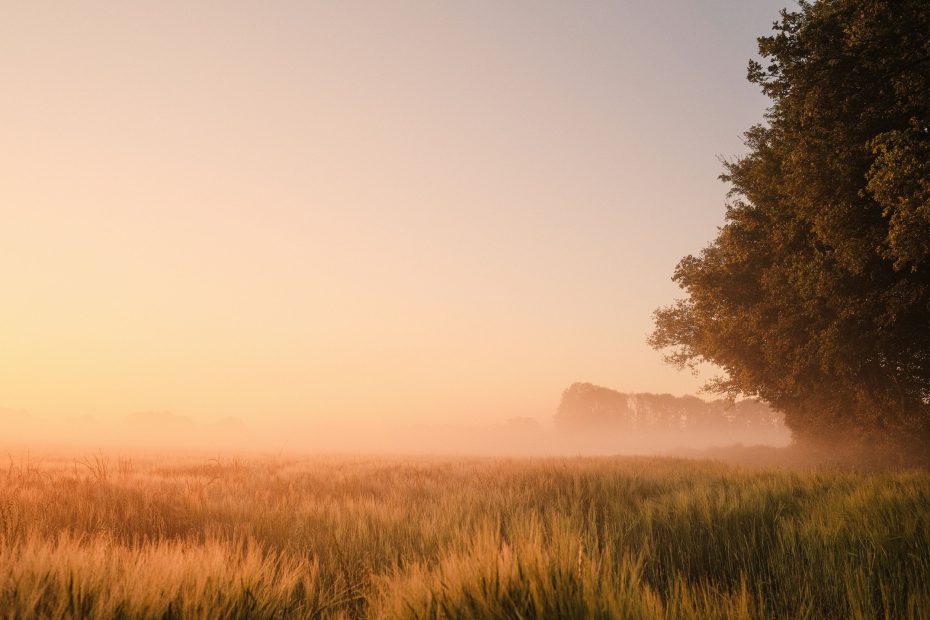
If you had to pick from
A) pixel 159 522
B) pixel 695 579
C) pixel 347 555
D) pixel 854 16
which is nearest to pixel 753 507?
pixel 695 579

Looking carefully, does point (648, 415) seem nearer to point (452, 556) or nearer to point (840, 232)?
point (840, 232)

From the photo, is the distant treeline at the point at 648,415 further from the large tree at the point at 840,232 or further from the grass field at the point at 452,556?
the grass field at the point at 452,556

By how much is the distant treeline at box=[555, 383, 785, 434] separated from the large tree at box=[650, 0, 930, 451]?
100m

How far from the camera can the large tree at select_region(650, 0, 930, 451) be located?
937 cm

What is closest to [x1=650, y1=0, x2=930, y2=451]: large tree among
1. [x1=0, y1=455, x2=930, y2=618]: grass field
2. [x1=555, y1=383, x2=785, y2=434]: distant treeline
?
[x1=0, y1=455, x2=930, y2=618]: grass field

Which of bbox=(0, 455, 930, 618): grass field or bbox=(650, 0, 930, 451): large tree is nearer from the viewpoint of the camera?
bbox=(0, 455, 930, 618): grass field

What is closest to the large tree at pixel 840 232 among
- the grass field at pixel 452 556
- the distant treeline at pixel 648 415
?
the grass field at pixel 452 556

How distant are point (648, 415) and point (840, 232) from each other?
113701 mm

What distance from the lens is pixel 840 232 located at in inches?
445

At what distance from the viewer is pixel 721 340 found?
18.9 m

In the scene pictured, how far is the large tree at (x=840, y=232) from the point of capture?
30.7 feet

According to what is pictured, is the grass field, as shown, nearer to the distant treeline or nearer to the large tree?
the large tree

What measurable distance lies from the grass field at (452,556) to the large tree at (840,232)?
20.6 feet

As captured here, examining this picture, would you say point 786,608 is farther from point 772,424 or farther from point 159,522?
point 772,424
